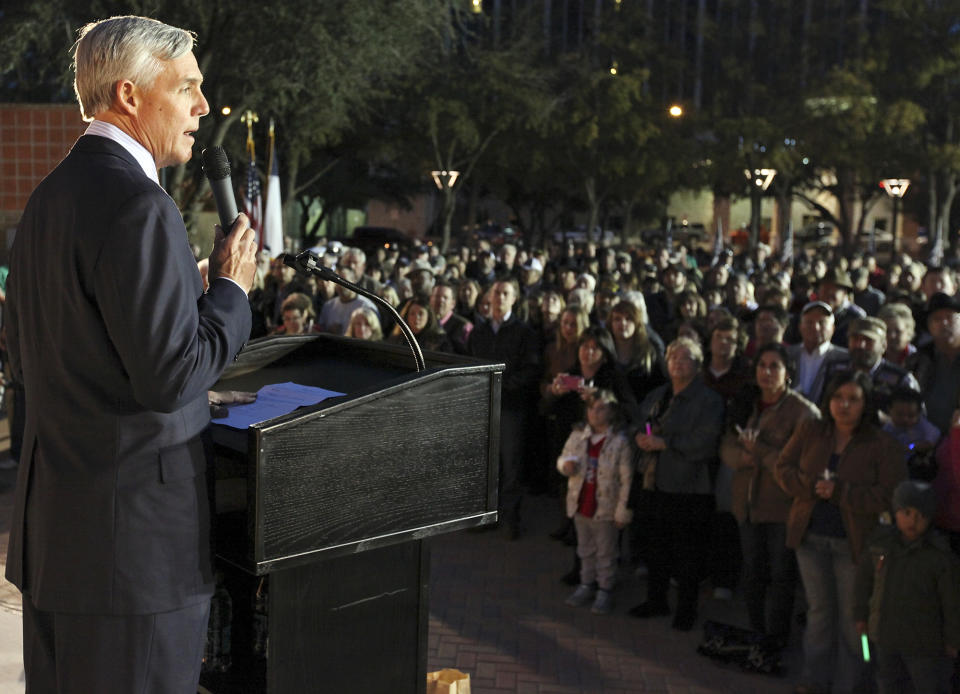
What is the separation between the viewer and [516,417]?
8.77 metres

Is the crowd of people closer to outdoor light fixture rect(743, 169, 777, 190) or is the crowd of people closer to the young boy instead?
the young boy

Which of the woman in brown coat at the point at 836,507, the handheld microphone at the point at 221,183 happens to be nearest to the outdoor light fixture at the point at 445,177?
the woman in brown coat at the point at 836,507

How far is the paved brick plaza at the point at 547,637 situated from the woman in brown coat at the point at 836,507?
359mm

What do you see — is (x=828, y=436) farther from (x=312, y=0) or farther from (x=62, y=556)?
(x=312, y=0)

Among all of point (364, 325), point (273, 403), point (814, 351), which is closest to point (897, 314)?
point (814, 351)

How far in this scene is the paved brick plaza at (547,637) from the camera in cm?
588

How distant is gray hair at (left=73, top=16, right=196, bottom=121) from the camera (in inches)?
84.3

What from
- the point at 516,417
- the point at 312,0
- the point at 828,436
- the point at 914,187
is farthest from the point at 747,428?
the point at 914,187

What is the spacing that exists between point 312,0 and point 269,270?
18.5 feet

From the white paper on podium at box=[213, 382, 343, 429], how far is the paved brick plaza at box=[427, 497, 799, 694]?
3354 millimetres

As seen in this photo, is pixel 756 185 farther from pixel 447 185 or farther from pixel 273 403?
pixel 273 403

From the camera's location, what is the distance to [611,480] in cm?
702

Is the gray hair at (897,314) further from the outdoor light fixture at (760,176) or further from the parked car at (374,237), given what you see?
the parked car at (374,237)

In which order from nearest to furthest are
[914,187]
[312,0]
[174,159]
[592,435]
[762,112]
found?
[174,159], [592,435], [312,0], [762,112], [914,187]
